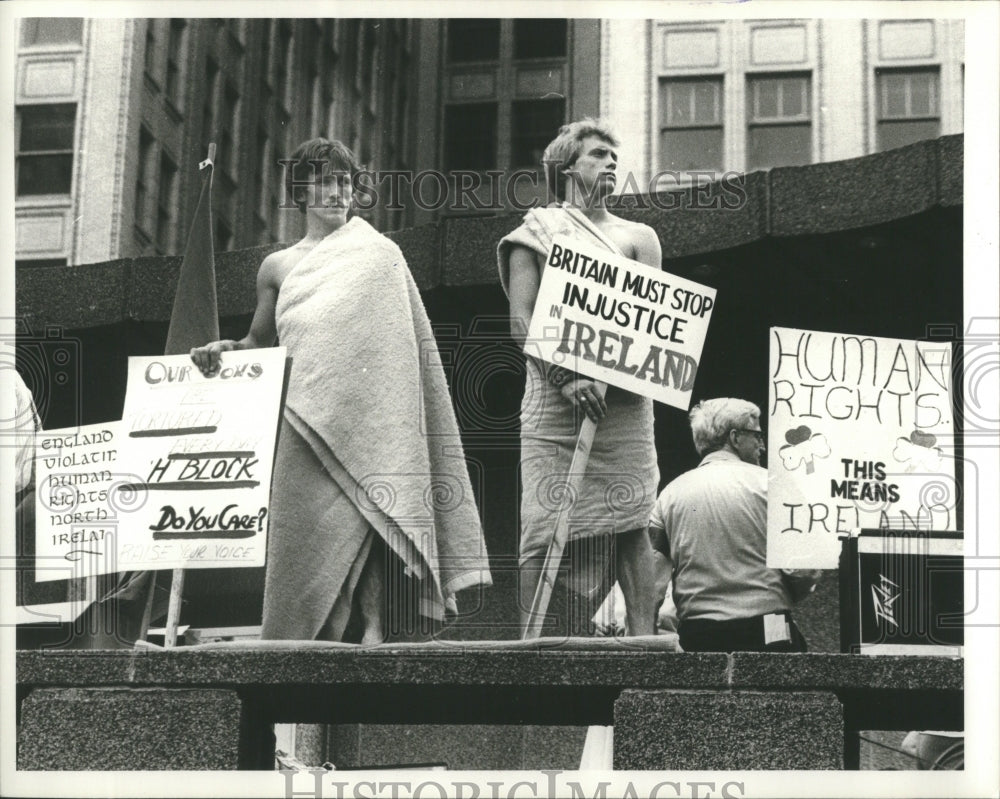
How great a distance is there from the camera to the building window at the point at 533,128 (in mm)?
9500

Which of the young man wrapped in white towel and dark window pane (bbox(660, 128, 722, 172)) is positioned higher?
dark window pane (bbox(660, 128, 722, 172))

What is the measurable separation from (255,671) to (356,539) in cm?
126

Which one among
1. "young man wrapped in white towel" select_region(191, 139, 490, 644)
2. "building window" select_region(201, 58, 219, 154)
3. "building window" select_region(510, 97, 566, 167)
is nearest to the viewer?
"young man wrapped in white towel" select_region(191, 139, 490, 644)

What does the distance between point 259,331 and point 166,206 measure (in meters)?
0.96

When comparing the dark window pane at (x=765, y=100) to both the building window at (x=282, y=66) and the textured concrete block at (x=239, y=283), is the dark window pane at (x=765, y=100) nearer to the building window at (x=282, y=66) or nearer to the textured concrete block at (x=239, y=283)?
the building window at (x=282, y=66)

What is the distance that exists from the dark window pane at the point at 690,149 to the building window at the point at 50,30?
2.88 meters

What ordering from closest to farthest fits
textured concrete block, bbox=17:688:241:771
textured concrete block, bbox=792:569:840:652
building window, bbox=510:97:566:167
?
textured concrete block, bbox=17:688:241:771 < building window, bbox=510:97:566:167 < textured concrete block, bbox=792:569:840:652

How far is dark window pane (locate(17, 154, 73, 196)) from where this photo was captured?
31.4ft

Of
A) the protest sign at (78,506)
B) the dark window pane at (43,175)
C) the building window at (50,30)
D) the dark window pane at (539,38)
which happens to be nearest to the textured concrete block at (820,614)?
the dark window pane at (539,38)

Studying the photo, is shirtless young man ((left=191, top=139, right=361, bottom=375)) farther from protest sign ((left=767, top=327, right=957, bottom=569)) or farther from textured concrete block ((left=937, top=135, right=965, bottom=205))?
textured concrete block ((left=937, top=135, right=965, bottom=205))

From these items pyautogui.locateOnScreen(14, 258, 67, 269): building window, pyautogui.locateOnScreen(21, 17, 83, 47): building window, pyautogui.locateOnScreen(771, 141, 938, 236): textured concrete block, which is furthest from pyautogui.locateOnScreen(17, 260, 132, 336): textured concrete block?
pyautogui.locateOnScreen(771, 141, 938, 236): textured concrete block

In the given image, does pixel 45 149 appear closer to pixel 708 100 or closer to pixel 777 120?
pixel 708 100

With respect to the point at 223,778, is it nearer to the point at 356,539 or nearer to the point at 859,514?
the point at 356,539

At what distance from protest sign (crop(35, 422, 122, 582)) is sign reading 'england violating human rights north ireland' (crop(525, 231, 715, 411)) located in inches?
79.1
